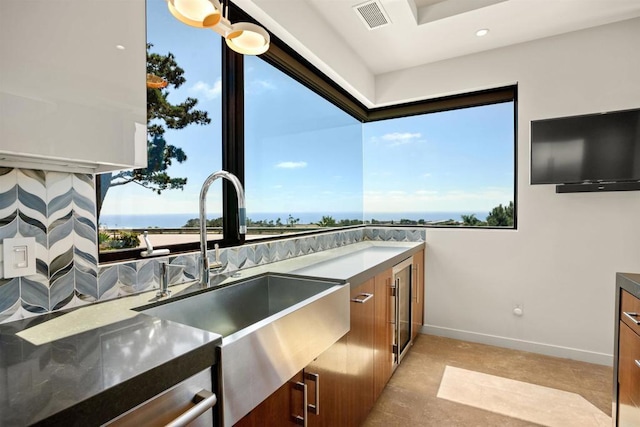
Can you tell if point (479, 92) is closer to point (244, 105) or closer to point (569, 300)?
point (569, 300)

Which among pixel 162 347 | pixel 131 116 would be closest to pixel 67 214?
pixel 131 116

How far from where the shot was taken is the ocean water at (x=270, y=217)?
1372mm

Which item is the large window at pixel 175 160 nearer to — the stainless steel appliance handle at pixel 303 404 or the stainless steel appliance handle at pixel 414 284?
the stainless steel appliance handle at pixel 303 404

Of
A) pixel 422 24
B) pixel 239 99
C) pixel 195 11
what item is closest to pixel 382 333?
pixel 239 99

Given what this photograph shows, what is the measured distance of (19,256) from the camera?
0.99 metres

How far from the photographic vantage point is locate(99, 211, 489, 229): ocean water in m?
1.37

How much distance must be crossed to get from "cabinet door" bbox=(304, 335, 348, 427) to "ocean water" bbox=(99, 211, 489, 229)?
3.09 feet

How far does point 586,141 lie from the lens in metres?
2.52

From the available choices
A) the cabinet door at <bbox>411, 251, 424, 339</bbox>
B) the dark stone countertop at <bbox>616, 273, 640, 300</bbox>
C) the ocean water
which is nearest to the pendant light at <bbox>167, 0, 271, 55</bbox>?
the ocean water

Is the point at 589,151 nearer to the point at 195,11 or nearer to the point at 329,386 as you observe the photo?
the point at 329,386

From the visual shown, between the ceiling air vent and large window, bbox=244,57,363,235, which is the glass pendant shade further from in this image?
the ceiling air vent

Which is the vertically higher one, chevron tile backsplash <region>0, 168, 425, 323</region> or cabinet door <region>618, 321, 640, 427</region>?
chevron tile backsplash <region>0, 168, 425, 323</region>

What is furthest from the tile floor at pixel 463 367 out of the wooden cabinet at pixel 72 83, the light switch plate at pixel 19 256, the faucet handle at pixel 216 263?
the wooden cabinet at pixel 72 83

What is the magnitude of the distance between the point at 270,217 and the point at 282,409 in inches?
54.1
